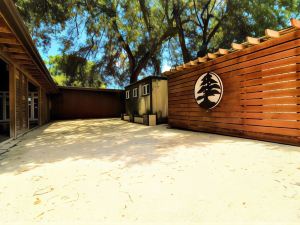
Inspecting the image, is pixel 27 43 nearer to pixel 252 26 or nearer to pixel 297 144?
pixel 297 144

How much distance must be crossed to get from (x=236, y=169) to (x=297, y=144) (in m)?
2.18

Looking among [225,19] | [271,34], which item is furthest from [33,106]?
[225,19]

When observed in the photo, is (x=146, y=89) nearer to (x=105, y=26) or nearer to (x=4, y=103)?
(x=105, y=26)

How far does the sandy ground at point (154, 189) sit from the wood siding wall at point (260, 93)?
1025 millimetres

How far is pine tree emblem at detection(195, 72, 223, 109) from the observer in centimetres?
526

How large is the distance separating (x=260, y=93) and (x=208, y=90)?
1.60 metres

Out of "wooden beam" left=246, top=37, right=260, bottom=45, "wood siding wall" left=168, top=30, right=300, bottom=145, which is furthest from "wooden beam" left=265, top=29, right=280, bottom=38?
"wooden beam" left=246, top=37, right=260, bottom=45

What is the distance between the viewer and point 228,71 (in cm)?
497

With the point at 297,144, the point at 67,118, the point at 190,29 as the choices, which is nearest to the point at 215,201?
the point at 297,144

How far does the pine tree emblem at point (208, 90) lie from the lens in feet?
17.3

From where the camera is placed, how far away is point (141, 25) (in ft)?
37.6

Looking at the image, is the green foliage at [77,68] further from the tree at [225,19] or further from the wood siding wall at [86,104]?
the tree at [225,19]

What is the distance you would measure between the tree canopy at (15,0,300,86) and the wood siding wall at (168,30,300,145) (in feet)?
21.7

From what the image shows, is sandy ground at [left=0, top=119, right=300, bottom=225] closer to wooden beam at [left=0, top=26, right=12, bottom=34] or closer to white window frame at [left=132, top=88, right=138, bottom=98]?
wooden beam at [left=0, top=26, right=12, bottom=34]
